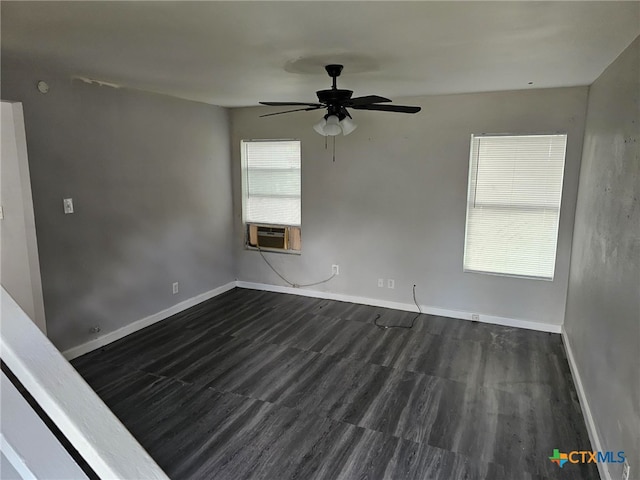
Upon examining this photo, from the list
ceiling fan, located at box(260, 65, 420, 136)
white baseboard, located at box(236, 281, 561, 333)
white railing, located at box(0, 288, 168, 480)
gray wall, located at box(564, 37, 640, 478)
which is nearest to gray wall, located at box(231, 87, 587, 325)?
white baseboard, located at box(236, 281, 561, 333)

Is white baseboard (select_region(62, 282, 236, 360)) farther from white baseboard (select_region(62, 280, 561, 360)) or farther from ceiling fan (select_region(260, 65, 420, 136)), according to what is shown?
ceiling fan (select_region(260, 65, 420, 136))

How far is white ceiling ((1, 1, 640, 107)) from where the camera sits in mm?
1861

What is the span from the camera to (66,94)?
334 cm

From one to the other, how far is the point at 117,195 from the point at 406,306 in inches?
133

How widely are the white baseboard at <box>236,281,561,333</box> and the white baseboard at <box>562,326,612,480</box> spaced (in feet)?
1.49

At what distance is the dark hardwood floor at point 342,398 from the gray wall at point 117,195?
491 millimetres

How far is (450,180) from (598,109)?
1466 millimetres

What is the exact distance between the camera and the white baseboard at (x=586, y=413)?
2209 mm

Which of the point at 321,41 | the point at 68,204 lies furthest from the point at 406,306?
the point at 68,204

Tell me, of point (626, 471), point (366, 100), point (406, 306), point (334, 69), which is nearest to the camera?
point (626, 471)

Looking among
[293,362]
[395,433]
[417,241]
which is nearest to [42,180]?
[293,362]

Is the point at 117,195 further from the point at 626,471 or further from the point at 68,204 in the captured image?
the point at 626,471

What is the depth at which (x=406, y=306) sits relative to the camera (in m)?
4.78

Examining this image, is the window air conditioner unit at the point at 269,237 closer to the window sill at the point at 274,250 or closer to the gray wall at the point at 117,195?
the window sill at the point at 274,250
